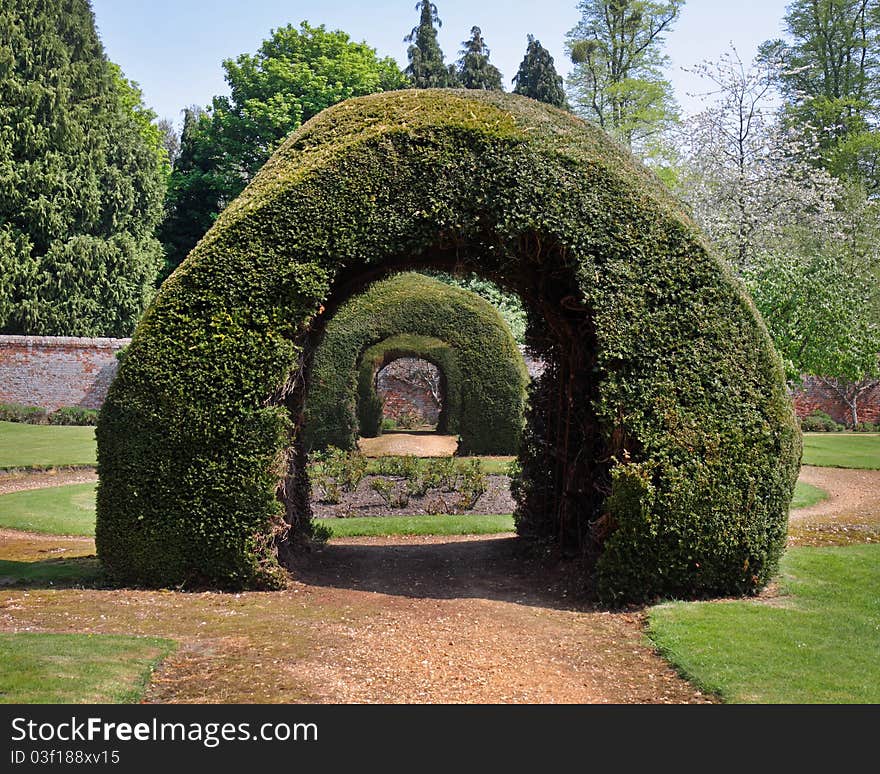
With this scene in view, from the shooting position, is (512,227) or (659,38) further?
(659,38)

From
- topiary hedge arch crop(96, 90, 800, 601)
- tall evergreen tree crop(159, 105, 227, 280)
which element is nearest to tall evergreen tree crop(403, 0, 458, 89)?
tall evergreen tree crop(159, 105, 227, 280)

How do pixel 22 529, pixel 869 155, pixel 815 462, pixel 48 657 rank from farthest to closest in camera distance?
pixel 869 155, pixel 815 462, pixel 22 529, pixel 48 657

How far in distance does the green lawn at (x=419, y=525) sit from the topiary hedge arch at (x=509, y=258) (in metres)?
4.48

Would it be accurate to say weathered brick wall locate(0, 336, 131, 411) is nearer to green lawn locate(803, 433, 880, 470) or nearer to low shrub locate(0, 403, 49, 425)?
low shrub locate(0, 403, 49, 425)

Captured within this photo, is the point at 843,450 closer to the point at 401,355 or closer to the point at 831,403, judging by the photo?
the point at 831,403

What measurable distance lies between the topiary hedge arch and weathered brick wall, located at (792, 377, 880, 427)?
2592cm

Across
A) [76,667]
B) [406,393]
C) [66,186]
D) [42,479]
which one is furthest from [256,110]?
[76,667]

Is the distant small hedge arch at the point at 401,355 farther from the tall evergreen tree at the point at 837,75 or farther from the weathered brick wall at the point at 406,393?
the tall evergreen tree at the point at 837,75

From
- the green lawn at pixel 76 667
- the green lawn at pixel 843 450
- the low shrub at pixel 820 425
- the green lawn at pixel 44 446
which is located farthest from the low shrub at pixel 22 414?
the low shrub at pixel 820 425

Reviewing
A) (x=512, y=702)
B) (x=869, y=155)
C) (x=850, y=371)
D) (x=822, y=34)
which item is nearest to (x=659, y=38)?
(x=822, y=34)

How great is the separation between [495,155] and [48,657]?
17.8 ft

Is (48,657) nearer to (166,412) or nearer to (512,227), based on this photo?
(166,412)

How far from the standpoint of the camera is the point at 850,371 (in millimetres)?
20547

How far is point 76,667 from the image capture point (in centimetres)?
529
